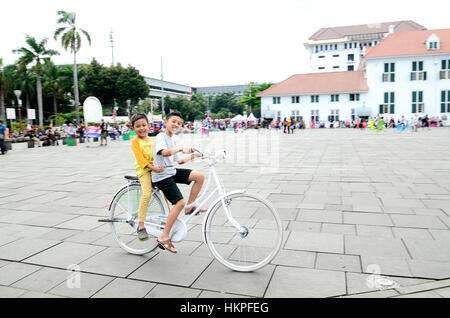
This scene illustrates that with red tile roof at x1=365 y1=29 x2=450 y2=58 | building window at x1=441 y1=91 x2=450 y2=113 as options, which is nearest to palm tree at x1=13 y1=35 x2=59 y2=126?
red tile roof at x1=365 y1=29 x2=450 y2=58

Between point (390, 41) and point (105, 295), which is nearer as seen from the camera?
point (105, 295)

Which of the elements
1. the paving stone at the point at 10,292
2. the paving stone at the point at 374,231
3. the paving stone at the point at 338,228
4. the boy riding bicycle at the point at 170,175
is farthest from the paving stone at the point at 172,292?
the paving stone at the point at 374,231

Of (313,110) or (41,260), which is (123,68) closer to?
(313,110)

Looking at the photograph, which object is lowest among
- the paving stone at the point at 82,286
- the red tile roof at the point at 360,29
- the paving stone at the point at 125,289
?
the paving stone at the point at 125,289

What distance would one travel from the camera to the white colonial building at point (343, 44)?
3290 inches

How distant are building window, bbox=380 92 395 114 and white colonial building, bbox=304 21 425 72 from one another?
122ft

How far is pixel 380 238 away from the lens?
4352mm

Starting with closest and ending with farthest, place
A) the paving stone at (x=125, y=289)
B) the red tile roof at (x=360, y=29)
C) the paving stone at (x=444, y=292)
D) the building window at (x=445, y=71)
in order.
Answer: the paving stone at (x=444, y=292)
the paving stone at (x=125, y=289)
the building window at (x=445, y=71)
the red tile roof at (x=360, y=29)

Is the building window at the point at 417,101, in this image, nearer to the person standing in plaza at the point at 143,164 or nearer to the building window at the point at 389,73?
the building window at the point at 389,73

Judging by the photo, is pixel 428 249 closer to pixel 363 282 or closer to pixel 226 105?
pixel 363 282

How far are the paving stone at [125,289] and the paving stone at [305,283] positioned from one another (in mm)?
922

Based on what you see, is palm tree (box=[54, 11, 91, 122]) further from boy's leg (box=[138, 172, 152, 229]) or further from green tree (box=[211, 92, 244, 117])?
green tree (box=[211, 92, 244, 117])
